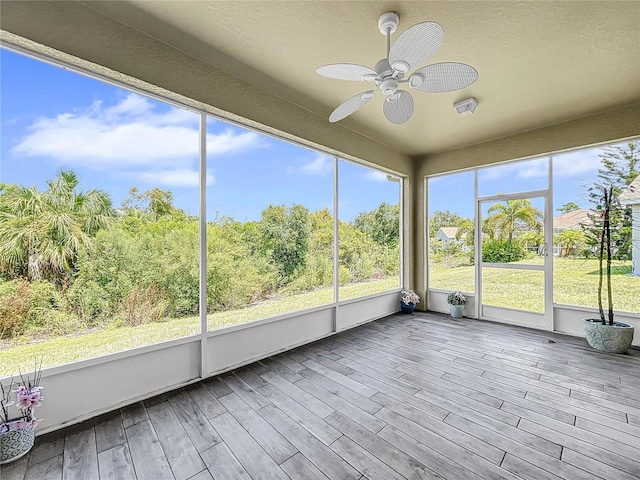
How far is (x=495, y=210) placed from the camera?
14.6 ft

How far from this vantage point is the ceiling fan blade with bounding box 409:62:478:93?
1807mm

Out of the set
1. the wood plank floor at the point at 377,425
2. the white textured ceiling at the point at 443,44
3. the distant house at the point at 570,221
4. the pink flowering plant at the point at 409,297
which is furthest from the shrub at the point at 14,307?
the distant house at the point at 570,221

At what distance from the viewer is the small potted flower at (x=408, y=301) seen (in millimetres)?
4949

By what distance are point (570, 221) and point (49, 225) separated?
557 cm

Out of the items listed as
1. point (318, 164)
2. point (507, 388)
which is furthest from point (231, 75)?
point (507, 388)

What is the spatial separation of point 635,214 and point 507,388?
2835 mm

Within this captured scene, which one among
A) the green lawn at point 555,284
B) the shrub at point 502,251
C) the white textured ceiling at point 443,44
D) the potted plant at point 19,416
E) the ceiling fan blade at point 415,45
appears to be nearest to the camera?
the ceiling fan blade at point 415,45

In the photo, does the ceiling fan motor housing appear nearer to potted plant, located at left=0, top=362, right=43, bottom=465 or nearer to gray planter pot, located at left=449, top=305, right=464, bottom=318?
potted plant, located at left=0, top=362, right=43, bottom=465

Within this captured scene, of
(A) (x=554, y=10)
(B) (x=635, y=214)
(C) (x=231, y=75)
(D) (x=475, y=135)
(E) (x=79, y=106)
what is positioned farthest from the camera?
(D) (x=475, y=135)

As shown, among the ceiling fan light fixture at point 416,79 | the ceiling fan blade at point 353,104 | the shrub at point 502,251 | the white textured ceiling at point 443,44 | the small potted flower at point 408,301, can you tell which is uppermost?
the white textured ceiling at point 443,44

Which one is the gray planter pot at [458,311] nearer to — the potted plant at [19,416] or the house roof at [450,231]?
the house roof at [450,231]

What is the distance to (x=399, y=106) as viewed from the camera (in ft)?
7.63

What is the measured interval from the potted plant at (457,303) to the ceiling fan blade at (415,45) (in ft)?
12.8

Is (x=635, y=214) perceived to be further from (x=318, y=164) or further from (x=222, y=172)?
(x=222, y=172)
